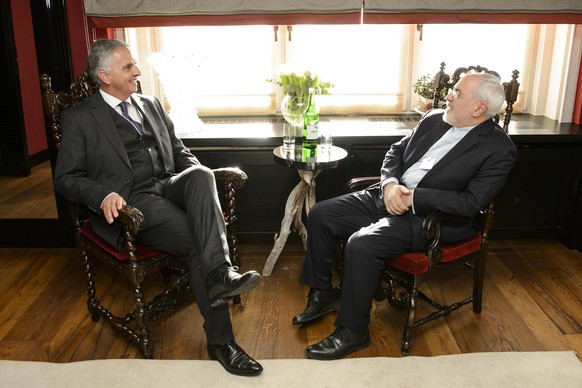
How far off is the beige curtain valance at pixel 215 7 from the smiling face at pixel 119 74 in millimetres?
754

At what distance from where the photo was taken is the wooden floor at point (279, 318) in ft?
8.59

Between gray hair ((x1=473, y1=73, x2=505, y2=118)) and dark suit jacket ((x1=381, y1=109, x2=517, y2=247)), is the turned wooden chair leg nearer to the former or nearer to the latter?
dark suit jacket ((x1=381, y1=109, x2=517, y2=247))

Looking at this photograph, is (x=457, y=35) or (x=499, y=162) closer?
(x=499, y=162)

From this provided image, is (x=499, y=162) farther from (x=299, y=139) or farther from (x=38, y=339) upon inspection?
(x=38, y=339)

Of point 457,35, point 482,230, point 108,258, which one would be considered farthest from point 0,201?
point 457,35

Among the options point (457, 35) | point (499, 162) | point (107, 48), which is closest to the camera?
point (499, 162)

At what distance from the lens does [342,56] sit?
385 centimetres

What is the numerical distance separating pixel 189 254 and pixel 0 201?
1735mm

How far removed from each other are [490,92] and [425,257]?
80cm

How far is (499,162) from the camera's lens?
2.51 meters

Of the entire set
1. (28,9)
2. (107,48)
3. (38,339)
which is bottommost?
(38,339)

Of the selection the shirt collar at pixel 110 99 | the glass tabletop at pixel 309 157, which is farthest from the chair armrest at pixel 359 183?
the shirt collar at pixel 110 99

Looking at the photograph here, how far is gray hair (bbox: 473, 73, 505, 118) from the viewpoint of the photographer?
A: 254cm

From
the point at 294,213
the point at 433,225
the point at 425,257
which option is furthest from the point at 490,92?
the point at 294,213
